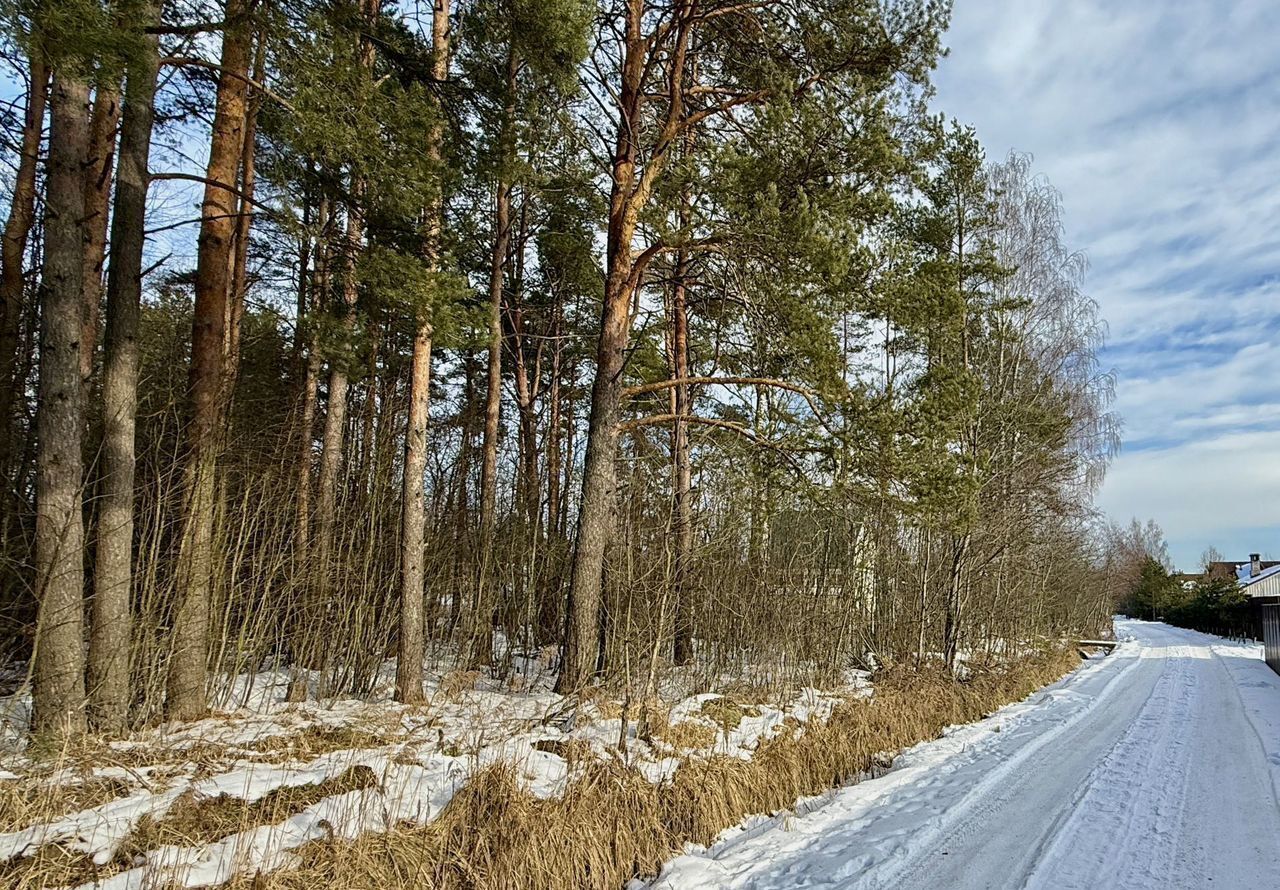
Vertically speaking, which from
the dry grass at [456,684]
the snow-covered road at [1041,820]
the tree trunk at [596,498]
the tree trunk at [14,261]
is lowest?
the snow-covered road at [1041,820]

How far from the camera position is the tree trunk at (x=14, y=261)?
26.3 ft

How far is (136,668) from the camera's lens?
19.0 feet

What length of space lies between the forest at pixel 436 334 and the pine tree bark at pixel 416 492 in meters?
0.03

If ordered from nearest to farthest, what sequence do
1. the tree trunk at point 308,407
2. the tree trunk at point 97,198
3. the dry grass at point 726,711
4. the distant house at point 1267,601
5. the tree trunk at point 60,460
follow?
the tree trunk at point 60,460, the dry grass at point 726,711, the tree trunk at point 97,198, the tree trunk at point 308,407, the distant house at point 1267,601

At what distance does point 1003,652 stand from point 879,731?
9.76m

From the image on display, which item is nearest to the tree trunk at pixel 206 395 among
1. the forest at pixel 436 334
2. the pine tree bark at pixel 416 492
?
the forest at pixel 436 334

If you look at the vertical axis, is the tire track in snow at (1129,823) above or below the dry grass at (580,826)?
below

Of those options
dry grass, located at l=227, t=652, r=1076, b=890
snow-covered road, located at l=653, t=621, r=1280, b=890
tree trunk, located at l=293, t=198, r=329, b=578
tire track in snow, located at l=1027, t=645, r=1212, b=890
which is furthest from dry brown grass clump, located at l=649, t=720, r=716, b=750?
tree trunk, located at l=293, t=198, r=329, b=578

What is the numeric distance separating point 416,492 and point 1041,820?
6.13 metres

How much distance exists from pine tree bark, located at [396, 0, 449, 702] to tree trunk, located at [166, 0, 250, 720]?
1.66 metres

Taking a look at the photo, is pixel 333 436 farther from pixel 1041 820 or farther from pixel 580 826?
pixel 1041 820

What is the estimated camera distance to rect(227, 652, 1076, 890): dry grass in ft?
12.1

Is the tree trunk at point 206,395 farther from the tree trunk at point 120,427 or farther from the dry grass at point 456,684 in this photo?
the dry grass at point 456,684

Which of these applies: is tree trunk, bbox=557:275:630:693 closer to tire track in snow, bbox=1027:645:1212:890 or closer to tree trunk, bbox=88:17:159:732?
tree trunk, bbox=88:17:159:732
